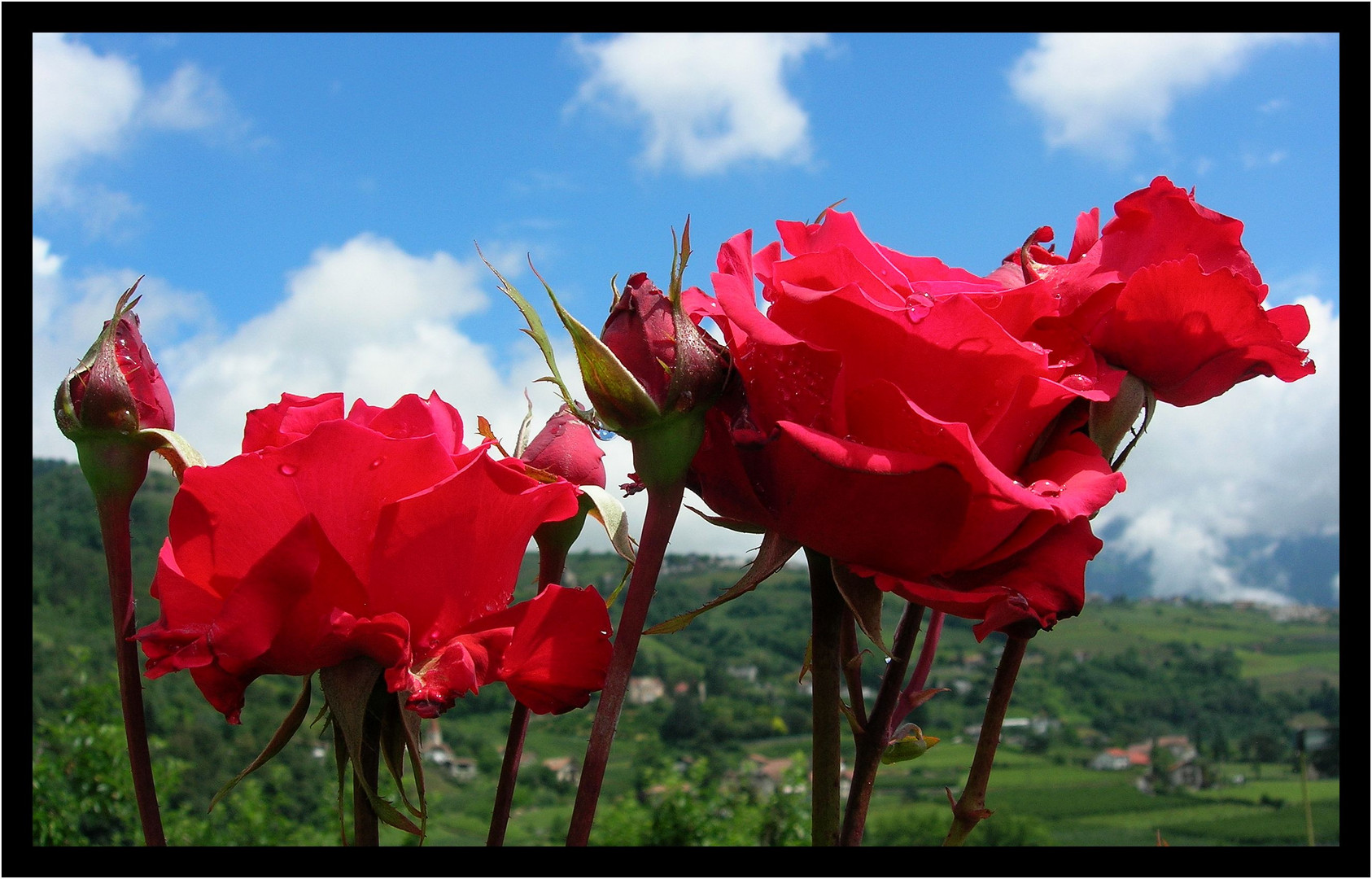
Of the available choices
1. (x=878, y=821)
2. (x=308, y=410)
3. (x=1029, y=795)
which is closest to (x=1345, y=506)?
(x=308, y=410)

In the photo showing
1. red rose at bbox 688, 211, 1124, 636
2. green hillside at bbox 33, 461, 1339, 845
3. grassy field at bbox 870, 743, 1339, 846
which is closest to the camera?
red rose at bbox 688, 211, 1124, 636

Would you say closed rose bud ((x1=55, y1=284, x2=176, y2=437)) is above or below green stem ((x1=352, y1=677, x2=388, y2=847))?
above

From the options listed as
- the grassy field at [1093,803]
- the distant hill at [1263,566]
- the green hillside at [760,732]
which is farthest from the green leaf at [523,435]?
the distant hill at [1263,566]

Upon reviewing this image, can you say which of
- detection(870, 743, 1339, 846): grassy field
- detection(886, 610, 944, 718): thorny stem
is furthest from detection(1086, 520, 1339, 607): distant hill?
detection(886, 610, 944, 718): thorny stem

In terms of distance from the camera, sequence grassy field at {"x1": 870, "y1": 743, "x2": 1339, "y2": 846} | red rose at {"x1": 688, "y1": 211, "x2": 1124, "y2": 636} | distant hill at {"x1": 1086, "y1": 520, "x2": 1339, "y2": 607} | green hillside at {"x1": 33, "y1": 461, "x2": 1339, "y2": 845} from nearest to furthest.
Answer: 1. red rose at {"x1": 688, "y1": 211, "x2": 1124, "y2": 636}
2. green hillside at {"x1": 33, "y1": 461, "x2": 1339, "y2": 845}
3. grassy field at {"x1": 870, "y1": 743, "x2": 1339, "y2": 846}
4. distant hill at {"x1": 1086, "y1": 520, "x2": 1339, "y2": 607}

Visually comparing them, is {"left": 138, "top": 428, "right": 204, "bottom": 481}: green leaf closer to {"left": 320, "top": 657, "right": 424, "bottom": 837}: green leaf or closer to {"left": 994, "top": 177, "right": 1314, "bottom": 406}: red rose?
{"left": 320, "top": 657, "right": 424, "bottom": 837}: green leaf

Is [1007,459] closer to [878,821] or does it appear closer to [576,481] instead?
[576,481]

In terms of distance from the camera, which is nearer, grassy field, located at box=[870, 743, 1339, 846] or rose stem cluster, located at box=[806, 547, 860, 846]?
rose stem cluster, located at box=[806, 547, 860, 846]

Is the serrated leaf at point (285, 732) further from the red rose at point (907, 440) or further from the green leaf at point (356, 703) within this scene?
the red rose at point (907, 440)
